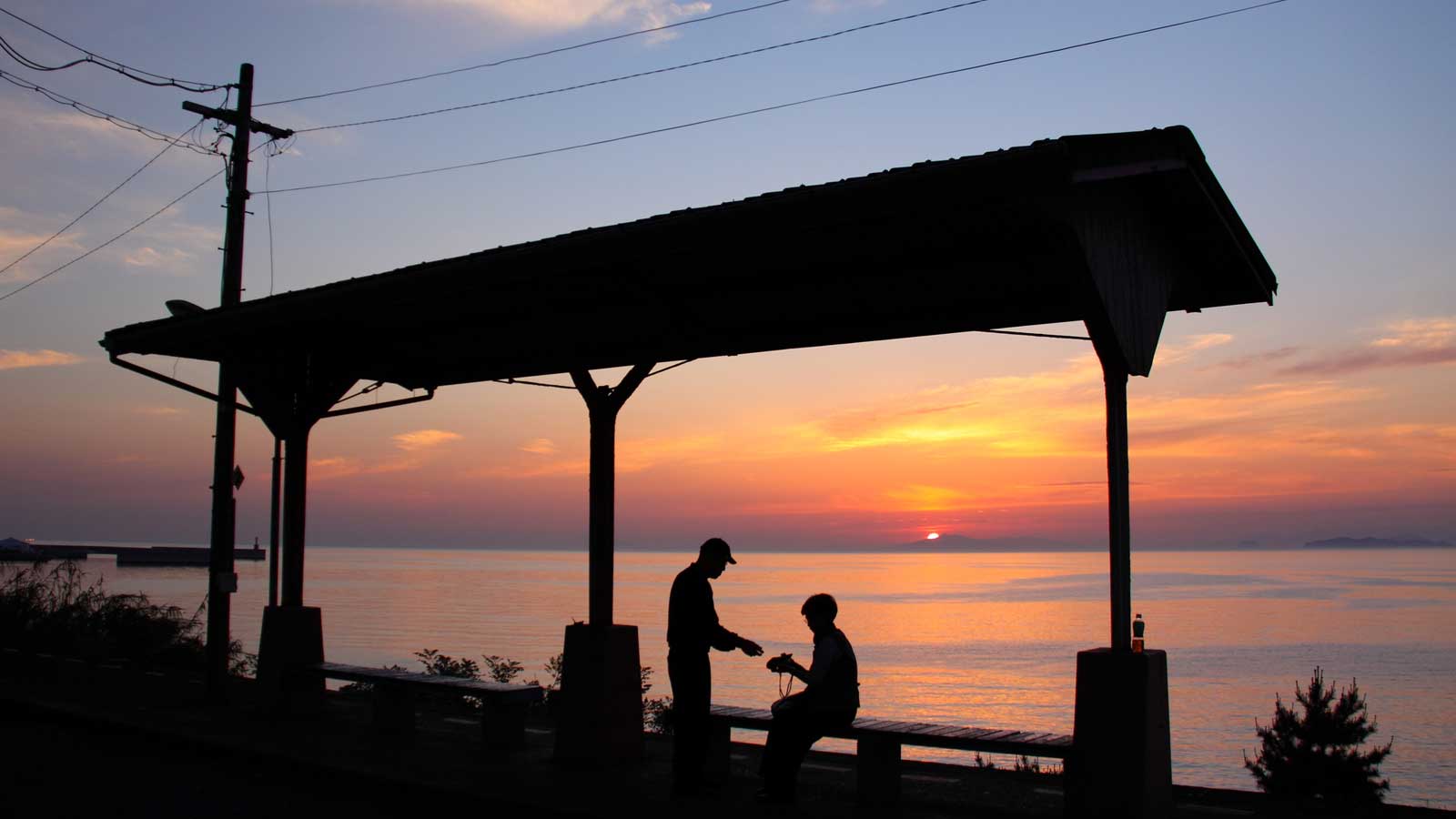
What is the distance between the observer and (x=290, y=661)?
11250 mm

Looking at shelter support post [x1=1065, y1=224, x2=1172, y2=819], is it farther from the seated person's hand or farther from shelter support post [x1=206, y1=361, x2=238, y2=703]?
shelter support post [x1=206, y1=361, x2=238, y2=703]

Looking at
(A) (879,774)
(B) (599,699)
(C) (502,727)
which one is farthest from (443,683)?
(A) (879,774)

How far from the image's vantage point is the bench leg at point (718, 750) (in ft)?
27.2

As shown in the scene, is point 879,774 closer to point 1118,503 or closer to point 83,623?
point 1118,503

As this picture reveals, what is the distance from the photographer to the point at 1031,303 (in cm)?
784

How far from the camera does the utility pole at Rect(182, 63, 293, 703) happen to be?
41.3ft

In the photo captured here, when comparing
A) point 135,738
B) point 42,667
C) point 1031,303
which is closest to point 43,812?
point 135,738

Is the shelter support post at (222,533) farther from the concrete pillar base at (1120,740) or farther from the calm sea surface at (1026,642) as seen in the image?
the calm sea surface at (1026,642)

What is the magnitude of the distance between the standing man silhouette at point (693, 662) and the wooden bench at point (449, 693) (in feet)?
6.94

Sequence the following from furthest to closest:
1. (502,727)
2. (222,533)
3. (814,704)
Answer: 1. (222,533)
2. (502,727)
3. (814,704)

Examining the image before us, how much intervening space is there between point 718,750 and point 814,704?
1.39 m

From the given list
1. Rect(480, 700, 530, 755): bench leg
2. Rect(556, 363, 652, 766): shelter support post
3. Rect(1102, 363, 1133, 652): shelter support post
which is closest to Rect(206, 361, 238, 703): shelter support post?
Rect(480, 700, 530, 755): bench leg

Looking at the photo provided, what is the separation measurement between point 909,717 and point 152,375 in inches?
1131

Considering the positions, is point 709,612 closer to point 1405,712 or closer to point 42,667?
point 42,667
